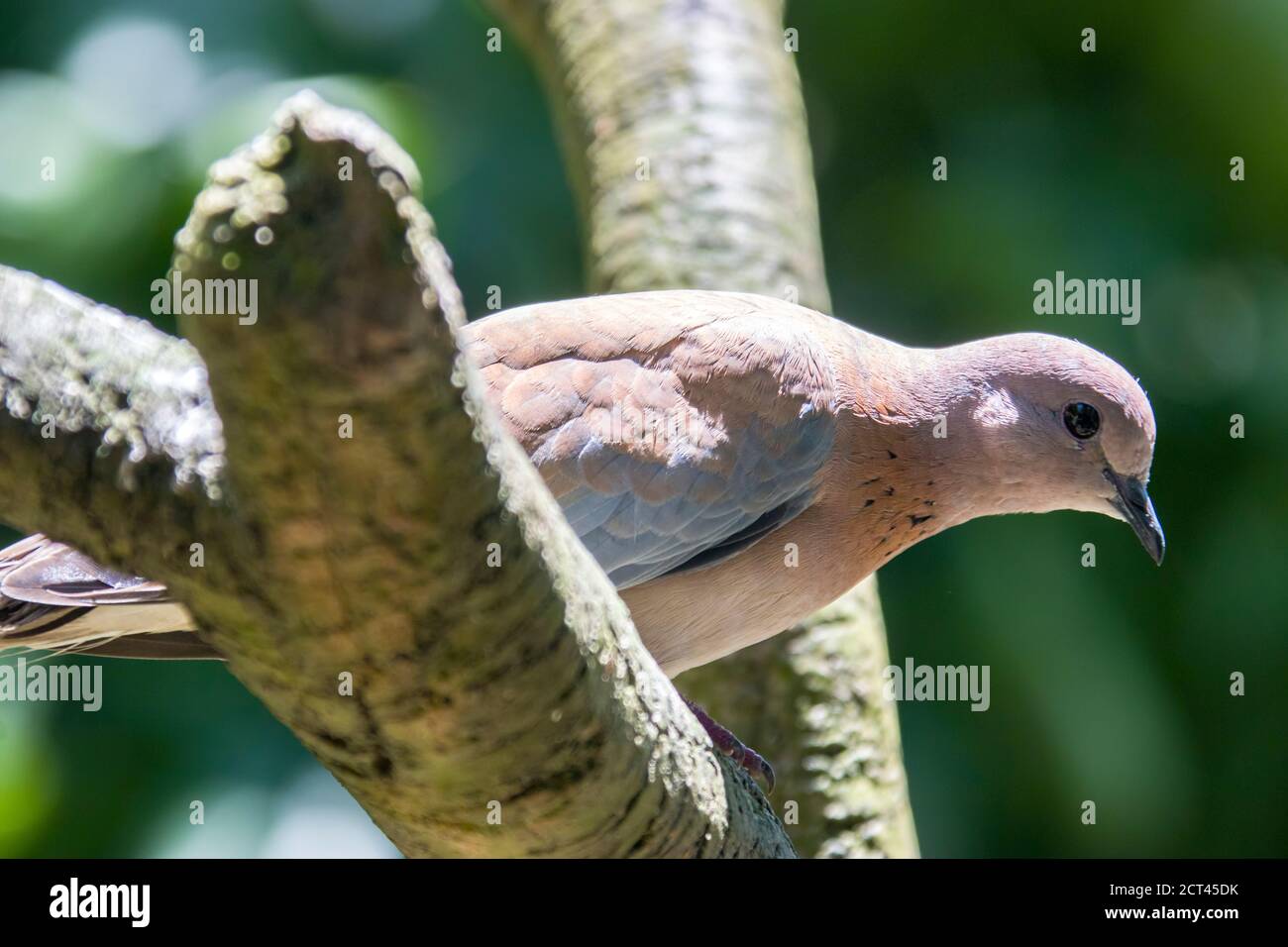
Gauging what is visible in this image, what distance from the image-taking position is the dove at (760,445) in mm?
2820

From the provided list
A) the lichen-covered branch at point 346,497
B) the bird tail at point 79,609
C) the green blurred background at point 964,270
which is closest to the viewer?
the lichen-covered branch at point 346,497

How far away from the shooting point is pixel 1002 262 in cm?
626

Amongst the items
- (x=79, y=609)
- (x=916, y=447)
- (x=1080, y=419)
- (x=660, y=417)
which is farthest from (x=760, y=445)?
(x=79, y=609)

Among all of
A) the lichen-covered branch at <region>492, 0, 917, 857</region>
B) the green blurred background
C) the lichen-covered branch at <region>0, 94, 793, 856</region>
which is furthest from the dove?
the green blurred background

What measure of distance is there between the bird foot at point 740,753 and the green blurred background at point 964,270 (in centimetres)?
297

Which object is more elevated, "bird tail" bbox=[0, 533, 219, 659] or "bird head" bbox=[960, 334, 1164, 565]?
"bird head" bbox=[960, 334, 1164, 565]

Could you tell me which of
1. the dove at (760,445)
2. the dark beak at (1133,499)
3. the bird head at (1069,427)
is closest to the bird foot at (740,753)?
the dove at (760,445)

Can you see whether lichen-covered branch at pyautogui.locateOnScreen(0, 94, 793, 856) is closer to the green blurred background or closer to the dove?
the dove

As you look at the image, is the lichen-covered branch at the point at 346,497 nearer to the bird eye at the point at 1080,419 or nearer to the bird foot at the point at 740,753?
the bird foot at the point at 740,753

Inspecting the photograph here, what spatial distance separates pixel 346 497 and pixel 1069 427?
231 centimetres

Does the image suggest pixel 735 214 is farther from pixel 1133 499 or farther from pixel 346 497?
pixel 346 497

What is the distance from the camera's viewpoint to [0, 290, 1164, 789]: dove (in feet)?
9.25

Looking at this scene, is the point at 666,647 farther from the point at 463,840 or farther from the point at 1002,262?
the point at 1002,262

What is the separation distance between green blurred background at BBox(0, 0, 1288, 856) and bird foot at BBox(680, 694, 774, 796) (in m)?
2.97
